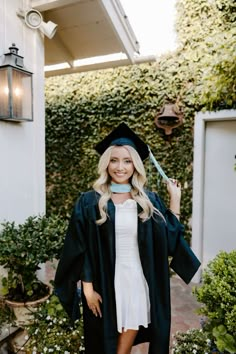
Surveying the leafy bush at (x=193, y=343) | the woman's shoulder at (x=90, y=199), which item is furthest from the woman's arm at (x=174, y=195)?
the leafy bush at (x=193, y=343)

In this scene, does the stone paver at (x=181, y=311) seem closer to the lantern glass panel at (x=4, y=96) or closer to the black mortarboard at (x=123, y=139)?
the black mortarboard at (x=123, y=139)

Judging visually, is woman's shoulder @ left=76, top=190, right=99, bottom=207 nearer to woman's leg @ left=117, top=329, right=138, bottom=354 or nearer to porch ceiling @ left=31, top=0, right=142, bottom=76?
woman's leg @ left=117, top=329, right=138, bottom=354

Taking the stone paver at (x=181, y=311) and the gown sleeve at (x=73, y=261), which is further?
the stone paver at (x=181, y=311)

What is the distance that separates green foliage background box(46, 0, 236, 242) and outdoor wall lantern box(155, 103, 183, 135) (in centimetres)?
8

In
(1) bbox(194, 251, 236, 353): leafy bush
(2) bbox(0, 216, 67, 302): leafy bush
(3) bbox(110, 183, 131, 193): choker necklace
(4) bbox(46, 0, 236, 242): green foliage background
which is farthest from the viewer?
(4) bbox(46, 0, 236, 242): green foliage background

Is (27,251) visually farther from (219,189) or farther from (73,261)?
(219,189)

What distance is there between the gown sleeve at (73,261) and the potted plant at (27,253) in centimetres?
52

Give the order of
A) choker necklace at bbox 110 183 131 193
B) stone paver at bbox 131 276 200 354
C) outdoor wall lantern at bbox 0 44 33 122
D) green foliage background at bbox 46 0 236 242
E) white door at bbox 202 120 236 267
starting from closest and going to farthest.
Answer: choker necklace at bbox 110 183 131 193 < outdoor wall lantern at bbox 0 44 33 122 < stone paver at bbox 131 276 200 354 < green foliage background at bbox 46 0 236 242 < white door at bbox 202 120 236 267

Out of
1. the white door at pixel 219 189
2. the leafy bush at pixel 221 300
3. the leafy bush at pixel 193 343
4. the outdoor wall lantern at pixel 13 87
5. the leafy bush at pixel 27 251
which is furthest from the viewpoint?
the white door at pixel 219 189

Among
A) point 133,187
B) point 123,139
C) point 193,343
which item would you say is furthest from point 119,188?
point 193,343

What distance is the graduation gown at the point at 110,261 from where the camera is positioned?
167 cm

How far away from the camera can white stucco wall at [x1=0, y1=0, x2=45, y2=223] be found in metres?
2.52

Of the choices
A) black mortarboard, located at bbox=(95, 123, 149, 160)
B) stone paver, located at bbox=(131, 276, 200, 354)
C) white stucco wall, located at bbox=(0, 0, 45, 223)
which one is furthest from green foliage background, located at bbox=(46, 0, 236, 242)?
black mortarboard, located at bbox=(95, 123, 149, 160)

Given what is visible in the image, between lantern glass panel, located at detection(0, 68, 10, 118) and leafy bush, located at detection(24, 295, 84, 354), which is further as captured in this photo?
lantern glass panel, located at detection(0, 68, 10, 118)
